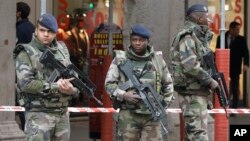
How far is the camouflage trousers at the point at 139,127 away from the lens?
28.3ft

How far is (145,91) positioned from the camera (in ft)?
28.1

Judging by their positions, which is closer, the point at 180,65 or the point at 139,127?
the point at 139,127

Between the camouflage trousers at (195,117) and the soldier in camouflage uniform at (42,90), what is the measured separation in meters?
2.04

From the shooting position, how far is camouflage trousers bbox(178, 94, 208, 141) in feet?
31.7

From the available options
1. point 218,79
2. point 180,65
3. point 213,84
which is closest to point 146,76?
point 180,65

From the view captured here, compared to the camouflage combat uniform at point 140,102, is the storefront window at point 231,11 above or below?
above

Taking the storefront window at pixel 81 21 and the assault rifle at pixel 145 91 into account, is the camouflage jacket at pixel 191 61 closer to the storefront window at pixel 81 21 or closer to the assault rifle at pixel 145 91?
the assault rifle at pixel 145 91

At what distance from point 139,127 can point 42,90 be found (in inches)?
50.5

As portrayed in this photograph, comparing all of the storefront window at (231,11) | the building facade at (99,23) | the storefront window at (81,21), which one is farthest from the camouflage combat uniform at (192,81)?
the storefront window at (231,11)

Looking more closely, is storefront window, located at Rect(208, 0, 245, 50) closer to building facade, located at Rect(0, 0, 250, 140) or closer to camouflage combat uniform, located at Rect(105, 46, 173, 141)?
building facade, located at Rect(0, 0, 250, 140)

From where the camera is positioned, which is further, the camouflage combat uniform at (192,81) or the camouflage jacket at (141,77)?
the camouflage combat uniform at (192,81)

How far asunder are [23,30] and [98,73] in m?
1.51

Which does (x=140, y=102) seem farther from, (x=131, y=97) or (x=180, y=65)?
(x=180, y=65)

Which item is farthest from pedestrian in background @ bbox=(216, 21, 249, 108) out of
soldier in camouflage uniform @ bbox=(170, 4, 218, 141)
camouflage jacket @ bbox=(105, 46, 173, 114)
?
camouflage jacket @ bbox=(105, 46, 173, 114)
